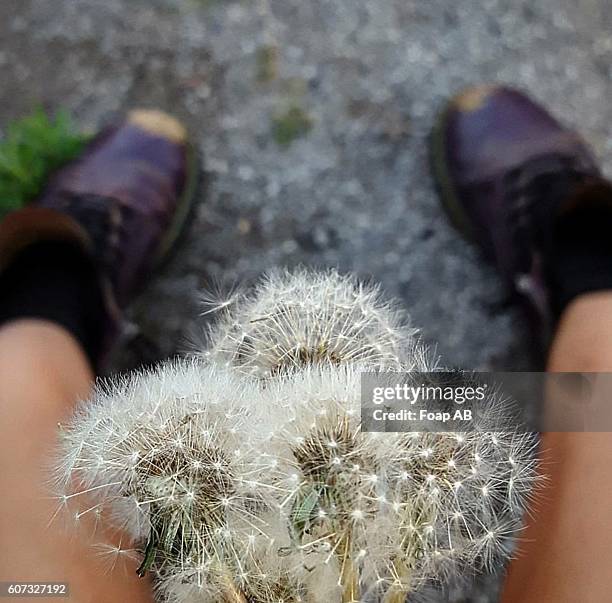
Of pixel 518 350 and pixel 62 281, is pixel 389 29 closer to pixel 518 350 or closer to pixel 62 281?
pixel 518 350

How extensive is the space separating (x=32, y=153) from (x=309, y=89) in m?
0.48

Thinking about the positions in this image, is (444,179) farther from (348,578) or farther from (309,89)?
(348,578)

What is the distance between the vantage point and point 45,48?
1217 millimetres

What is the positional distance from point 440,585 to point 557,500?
16 cm

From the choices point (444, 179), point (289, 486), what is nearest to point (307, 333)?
point (289, 486)

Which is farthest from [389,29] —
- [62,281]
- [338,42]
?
[62,281]

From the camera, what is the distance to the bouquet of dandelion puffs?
1.41 feet

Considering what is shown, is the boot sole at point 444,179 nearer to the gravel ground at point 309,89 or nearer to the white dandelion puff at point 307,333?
the gravel ground at point 309,89

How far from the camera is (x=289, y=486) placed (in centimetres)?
44

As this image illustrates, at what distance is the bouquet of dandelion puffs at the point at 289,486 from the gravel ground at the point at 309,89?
0.60 metres

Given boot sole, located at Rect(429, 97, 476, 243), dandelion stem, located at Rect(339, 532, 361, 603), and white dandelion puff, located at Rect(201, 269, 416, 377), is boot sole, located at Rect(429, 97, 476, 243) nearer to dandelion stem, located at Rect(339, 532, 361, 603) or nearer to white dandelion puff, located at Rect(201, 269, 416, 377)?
white dandelion puff, located at Rect(201, 269, 416, 377)

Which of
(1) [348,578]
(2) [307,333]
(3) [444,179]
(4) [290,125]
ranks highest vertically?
(4) [290,125]

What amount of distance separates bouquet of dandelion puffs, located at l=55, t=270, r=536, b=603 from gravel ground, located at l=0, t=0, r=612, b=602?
1.98 feet

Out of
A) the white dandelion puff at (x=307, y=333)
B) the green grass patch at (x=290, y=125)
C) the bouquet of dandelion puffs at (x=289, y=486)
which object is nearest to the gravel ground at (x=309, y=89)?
the green grass patch at (x=290, y=125)
